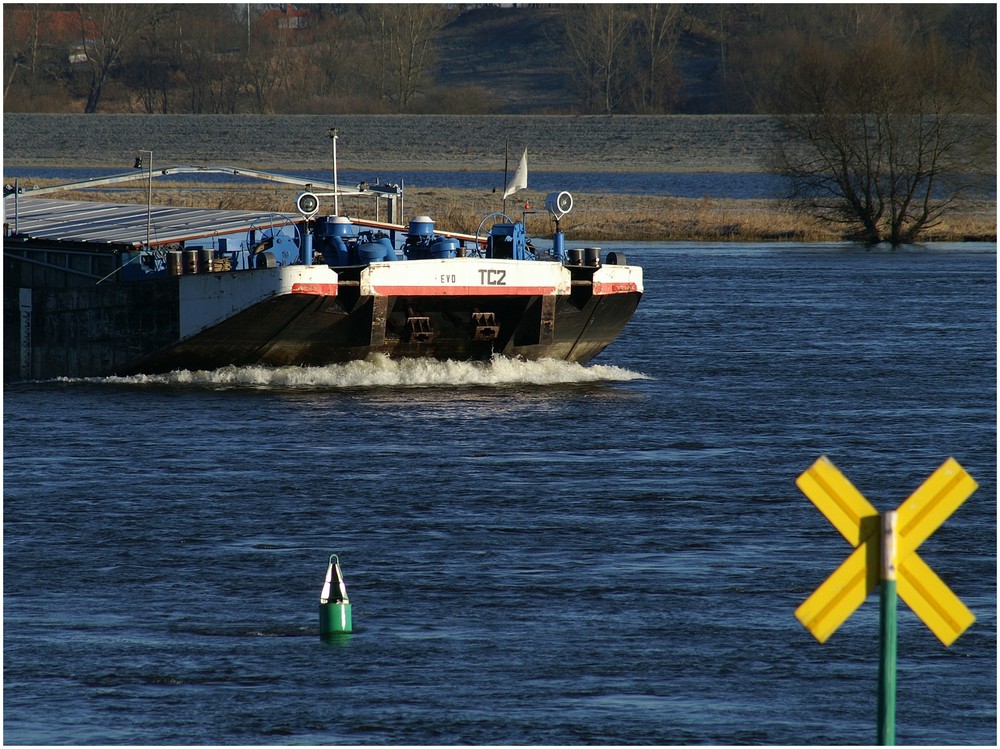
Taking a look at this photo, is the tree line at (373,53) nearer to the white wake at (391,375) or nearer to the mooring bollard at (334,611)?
the white wake at (391,375)

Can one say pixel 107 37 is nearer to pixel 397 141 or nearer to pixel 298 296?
pixel 397 141

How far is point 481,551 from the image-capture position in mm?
18609

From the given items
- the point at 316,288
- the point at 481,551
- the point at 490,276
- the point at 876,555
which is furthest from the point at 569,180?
the point at 876,555

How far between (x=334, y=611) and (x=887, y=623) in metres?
6.65

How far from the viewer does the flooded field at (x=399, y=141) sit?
11825cm

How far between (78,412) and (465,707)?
17.7 m

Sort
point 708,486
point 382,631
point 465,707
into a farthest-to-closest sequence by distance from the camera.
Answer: point 708,486 < point 382,631 < point 465,707

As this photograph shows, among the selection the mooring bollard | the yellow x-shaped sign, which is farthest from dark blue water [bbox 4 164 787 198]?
the yellow x-shaped sign

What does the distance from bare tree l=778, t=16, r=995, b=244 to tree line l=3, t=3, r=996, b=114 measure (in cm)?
6786

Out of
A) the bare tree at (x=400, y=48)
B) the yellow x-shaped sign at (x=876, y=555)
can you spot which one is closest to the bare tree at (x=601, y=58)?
the bare tree at (x=400, y=48)

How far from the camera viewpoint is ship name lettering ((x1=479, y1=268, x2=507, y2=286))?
31.2 m

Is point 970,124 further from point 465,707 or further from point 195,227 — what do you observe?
point 465,707

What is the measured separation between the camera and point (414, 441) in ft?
85.8

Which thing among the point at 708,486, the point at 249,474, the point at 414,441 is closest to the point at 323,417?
the point at 414,441
